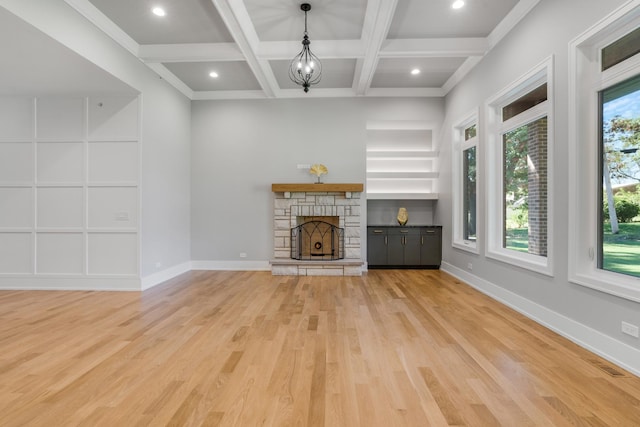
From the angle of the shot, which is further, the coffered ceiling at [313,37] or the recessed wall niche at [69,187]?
the recessed wall niche at [69,187]

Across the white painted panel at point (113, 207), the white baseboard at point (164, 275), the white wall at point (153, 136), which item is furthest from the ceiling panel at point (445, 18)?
the white baseboard at point (164, 275)

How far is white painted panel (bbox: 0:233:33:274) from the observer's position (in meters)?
4.64

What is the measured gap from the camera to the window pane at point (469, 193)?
5134 millimetres

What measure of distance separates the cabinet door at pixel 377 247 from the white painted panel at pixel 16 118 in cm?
544

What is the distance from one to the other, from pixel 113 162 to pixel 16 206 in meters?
1.51

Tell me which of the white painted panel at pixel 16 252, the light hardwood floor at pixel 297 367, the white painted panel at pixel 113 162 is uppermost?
the white painted panel at pixel 113 162

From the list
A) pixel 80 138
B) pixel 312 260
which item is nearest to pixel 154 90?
pixel 80 138

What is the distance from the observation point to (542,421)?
170cm

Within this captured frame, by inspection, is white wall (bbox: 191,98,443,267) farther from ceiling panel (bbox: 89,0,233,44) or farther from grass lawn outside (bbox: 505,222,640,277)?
grass lawn outside (bbox: 505,222,640,277)

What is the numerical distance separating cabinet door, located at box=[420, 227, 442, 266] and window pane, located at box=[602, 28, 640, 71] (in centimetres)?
376

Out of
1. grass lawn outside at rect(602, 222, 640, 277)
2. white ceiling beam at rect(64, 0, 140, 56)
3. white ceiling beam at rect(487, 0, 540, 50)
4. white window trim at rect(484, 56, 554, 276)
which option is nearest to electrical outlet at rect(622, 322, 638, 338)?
grass lawn outside at rect(602, 222, 640, 277)

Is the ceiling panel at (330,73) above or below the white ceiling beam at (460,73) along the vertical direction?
above

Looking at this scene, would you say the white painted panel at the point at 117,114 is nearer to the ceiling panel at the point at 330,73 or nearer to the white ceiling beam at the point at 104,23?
the white ceiling beam at the point at 104,23

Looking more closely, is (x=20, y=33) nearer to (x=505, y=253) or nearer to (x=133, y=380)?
(x=133, y=380)
